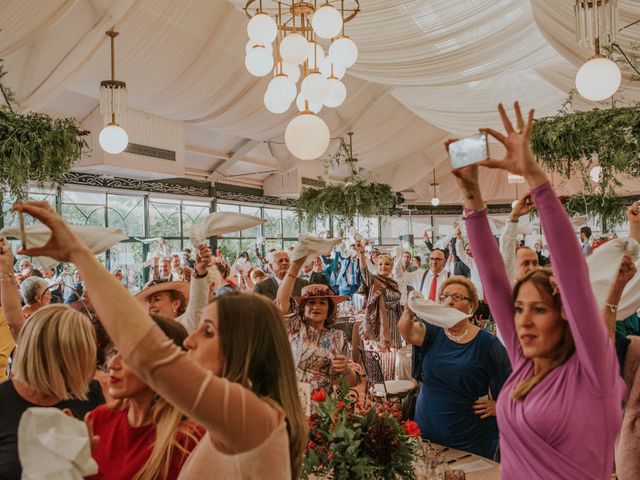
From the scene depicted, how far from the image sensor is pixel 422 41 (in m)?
5.80

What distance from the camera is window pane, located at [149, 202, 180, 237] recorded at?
11672mm

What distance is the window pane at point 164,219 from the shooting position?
1167cm

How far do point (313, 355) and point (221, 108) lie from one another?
270 inches

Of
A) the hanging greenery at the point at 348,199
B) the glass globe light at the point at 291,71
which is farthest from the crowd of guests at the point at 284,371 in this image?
the hanging greenery at the point at 348,199

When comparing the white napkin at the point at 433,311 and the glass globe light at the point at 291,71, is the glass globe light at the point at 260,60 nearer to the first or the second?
the glass globe light at the point at 291,71

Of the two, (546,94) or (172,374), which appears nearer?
(172,374)

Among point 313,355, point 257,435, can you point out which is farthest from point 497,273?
point 313,355

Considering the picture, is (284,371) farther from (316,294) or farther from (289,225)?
(289,225)

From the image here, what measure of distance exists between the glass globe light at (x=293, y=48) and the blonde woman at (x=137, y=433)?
2.07 metres

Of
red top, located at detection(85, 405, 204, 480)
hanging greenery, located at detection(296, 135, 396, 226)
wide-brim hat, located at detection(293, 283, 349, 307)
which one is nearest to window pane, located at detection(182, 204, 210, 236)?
hanging greenery, located at detection(296, 135, 396, 226)

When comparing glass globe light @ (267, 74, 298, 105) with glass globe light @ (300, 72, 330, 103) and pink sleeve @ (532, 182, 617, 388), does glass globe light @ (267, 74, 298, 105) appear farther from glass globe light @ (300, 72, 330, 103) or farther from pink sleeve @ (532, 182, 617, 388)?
pink sleeve @ (532, 182, 617, 388)

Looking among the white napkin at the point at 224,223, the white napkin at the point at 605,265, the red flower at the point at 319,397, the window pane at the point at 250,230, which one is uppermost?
the window pane at the point at 250,230

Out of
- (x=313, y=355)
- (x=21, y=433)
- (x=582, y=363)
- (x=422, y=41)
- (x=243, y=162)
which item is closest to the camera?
(x=21, y=433)

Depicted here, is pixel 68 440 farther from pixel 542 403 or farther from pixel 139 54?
pixel 139 54
